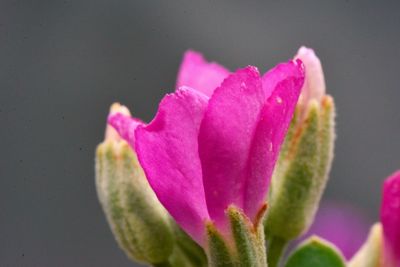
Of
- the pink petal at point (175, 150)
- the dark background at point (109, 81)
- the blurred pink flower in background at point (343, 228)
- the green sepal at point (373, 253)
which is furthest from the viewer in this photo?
the dark background at point (109, 81)

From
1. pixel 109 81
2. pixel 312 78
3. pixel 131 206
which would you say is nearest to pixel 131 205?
pixel 131 206

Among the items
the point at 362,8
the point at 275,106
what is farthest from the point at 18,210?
the point at 275,106

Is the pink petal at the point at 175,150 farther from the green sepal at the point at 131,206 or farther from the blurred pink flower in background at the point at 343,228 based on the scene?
the blurred pink flower in background at the point at 343,228

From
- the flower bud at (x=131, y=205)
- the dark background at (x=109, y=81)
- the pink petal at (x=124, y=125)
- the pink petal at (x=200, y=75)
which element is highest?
the dark background at (x=109, y=81)

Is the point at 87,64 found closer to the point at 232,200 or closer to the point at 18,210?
the point at 18,210

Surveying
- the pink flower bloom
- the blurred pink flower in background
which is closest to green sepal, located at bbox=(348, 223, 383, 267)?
the pink flower bloom

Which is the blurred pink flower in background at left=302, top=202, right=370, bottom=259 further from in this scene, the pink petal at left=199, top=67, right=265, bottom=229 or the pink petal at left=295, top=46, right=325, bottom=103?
the pink petal at left=199, top=67, right=265, bottom=229

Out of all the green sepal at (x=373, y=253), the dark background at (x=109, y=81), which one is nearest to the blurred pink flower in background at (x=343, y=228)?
the green sepal at (x=373, y=253)
